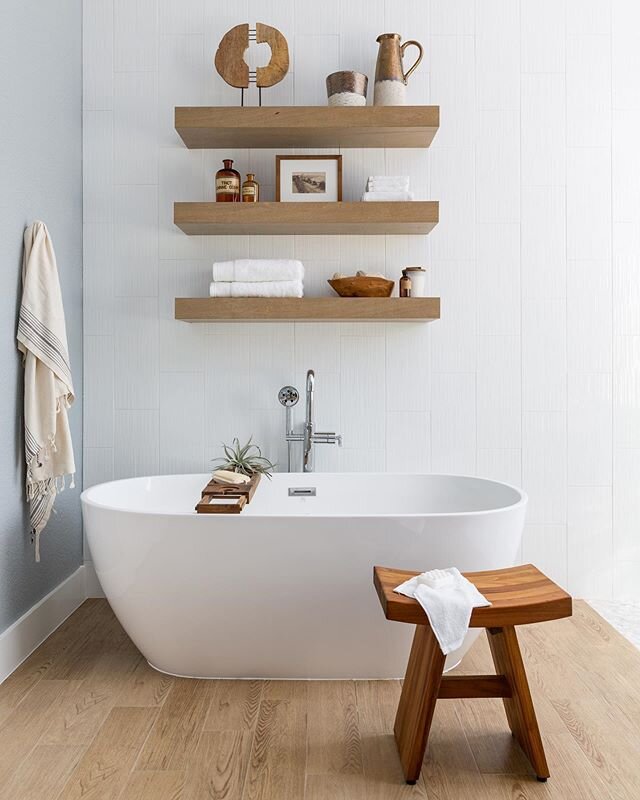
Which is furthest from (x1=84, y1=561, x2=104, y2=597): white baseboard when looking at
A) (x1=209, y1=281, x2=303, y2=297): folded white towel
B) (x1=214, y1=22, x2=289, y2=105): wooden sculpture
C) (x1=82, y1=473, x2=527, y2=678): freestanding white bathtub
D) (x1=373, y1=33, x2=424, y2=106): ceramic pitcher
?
(x1=373, y1=33, x2=424, y2=106): ceramic pitcher

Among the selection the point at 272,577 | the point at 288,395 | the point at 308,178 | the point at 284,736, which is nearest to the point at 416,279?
the point at 308,178

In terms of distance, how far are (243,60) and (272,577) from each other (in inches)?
84.4

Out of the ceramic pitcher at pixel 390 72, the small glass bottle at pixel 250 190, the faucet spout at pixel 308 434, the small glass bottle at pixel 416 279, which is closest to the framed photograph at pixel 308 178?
the small glass bottle at pixel 250 190

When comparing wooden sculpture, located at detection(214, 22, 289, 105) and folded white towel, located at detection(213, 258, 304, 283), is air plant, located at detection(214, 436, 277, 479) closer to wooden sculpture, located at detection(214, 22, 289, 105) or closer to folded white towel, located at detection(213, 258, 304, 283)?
folded white towel, located at detection(213, 258, 304, 283)

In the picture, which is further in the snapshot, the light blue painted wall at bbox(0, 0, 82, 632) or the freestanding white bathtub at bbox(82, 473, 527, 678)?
the light blue painted wall at bbox(0, 0, 82, 632)

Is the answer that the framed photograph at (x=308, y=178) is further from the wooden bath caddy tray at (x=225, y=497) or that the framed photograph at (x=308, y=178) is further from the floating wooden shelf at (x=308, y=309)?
the wooden bath caddy tray at (x=225, y=497)

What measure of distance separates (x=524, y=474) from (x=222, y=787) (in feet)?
6.58

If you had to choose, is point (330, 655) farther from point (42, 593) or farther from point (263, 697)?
point (42, 593)

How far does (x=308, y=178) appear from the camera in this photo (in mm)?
3256

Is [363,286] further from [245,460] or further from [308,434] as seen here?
[245,460]

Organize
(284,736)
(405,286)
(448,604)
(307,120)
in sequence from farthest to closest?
1. (405,286)
2. (307,120)
3. (284,736)
4. (448,604)

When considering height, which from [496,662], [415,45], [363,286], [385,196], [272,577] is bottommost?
[496,662]

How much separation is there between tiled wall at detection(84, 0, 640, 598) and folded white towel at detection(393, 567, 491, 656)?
1436mm

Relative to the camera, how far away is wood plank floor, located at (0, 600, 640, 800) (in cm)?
195
